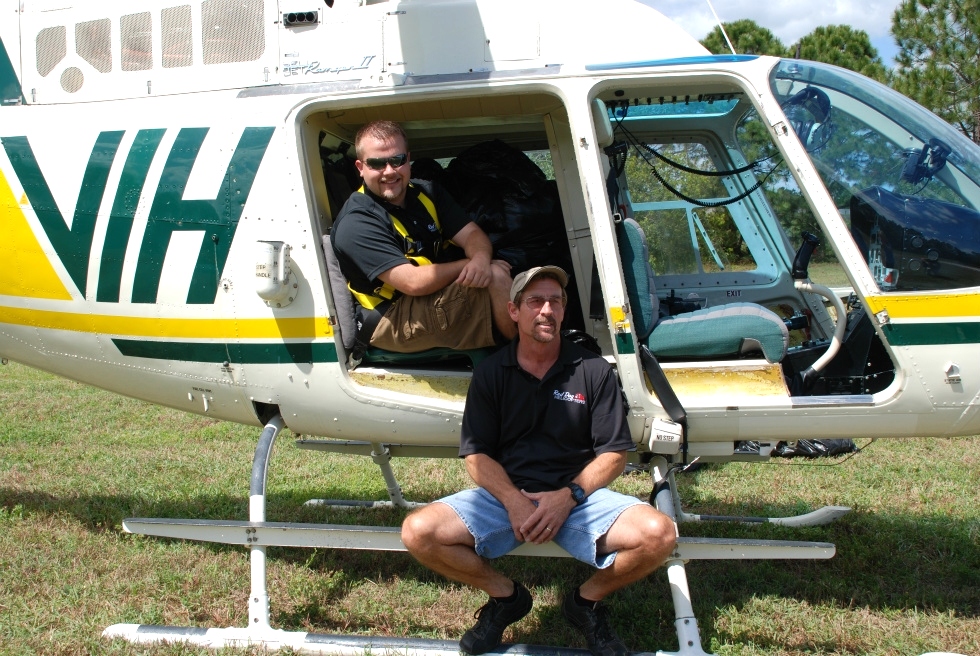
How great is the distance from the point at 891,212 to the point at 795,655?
1.64 m

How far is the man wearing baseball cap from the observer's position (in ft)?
9.38

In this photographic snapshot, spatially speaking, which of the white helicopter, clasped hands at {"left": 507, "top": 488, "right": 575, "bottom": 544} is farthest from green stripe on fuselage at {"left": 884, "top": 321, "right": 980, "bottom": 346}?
clasped hands at {"left": 507, "top": 488, "right": 575, "bottom": 544}

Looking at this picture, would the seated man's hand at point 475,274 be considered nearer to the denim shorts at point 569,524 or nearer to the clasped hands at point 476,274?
the clasped hands at point 476,274

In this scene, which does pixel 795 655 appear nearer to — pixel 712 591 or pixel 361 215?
pixel 712 591

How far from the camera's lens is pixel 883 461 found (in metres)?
5.48

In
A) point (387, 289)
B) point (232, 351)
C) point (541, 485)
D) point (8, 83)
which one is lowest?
point (541, 485)

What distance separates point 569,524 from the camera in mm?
2924

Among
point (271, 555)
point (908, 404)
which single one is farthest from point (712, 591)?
point (271, 555)

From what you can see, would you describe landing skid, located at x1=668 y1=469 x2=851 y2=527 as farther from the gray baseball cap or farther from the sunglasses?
the sunglasses

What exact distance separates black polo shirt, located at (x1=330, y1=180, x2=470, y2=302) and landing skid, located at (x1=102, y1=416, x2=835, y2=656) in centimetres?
82

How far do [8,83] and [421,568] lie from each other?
2866 mm

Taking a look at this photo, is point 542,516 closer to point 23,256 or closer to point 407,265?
point 407,265

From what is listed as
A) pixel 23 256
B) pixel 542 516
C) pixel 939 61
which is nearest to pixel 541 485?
pixel 542 516

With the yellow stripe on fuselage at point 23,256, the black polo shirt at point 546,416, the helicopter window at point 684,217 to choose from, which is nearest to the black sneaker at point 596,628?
the black polo shirt at point 546,416
